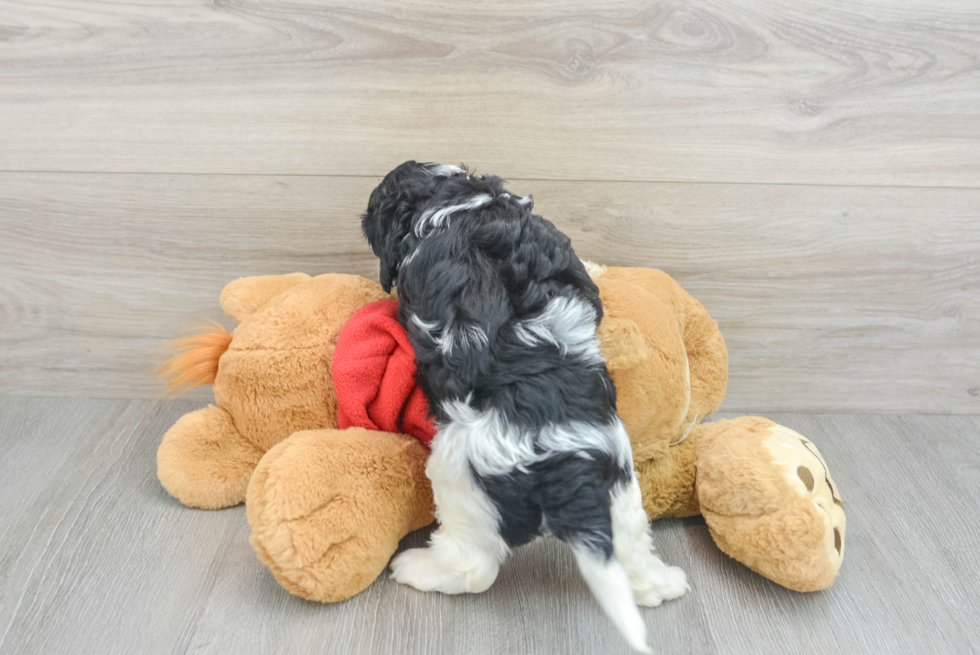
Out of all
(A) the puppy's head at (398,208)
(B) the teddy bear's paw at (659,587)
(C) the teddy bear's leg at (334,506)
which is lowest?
(B) the teddy bear's paw at (659,587)

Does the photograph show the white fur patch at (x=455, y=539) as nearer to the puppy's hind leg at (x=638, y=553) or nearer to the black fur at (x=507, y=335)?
the black fur at (x=507, y=335)

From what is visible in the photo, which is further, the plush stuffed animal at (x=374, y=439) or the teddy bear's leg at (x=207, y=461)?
the teddy bear's leg at (x=207, y=461)

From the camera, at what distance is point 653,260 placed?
1.14 m

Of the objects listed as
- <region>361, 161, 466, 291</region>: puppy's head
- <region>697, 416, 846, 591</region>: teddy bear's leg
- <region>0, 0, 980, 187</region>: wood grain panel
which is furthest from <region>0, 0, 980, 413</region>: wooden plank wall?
<region>697, 416, 846, 591</region>: teddy bear's leg

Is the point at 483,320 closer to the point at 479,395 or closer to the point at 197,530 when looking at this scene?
the point at 479,395

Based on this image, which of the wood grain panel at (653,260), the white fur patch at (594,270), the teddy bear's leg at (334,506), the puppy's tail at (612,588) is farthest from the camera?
the wood grain panel at (653,260)

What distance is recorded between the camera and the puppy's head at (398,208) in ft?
2.72

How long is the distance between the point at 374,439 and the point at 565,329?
298 mm

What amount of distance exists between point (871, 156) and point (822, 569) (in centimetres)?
64

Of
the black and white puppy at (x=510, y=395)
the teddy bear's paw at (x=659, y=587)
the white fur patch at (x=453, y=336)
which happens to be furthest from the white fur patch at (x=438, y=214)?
the teddy bear's paw at (x=659, y=587)

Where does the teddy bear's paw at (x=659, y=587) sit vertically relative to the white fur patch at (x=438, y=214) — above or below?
below

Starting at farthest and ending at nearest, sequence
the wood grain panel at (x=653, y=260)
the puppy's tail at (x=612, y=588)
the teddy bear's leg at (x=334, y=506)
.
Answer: the wood grain panel at (x=653, y=260) < the teddy bear's leg at (x=334, y=506) < the puppy's tail at (x=612, y=588)

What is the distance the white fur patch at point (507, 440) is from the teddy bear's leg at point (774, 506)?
0.71 feet

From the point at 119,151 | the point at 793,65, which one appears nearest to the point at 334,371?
the point at 119,151
